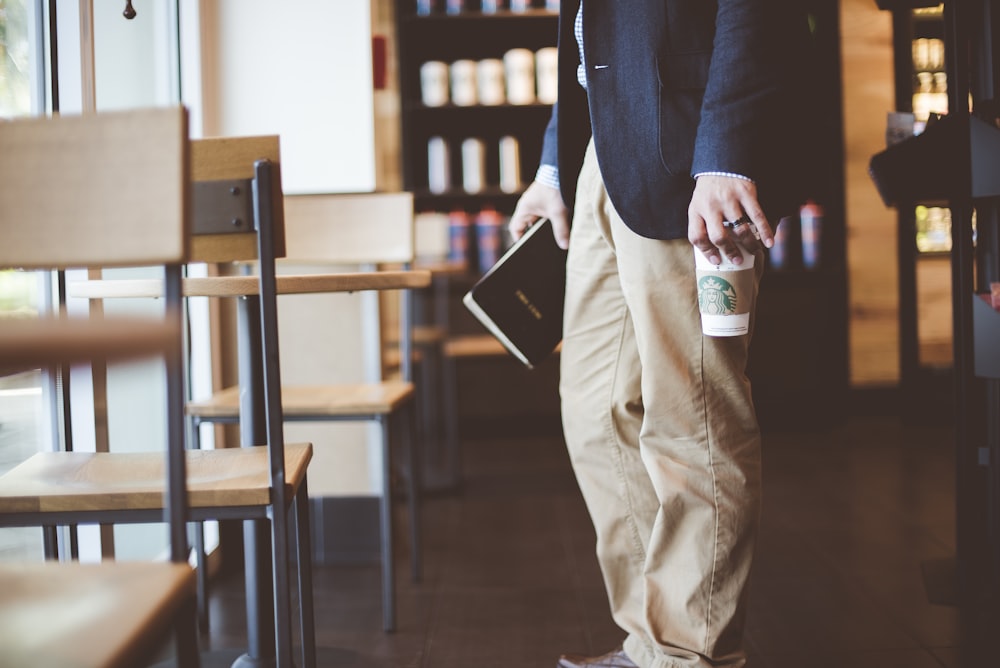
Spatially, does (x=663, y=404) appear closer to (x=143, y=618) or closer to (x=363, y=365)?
(x=143, y=618)

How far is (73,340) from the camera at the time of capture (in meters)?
0.57

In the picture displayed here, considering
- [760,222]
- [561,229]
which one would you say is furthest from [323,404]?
[760,222]

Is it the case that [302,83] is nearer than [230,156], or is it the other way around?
[230,156]

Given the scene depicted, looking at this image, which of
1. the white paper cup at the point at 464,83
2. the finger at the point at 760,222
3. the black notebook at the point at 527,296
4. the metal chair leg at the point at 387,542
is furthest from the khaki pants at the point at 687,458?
the white paper cup at the point at 464,83

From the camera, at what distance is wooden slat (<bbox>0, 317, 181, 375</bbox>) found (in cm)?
55

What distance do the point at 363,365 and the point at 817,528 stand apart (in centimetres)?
134

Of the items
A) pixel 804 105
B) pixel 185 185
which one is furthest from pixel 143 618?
pixel 804 105

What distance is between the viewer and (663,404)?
1.25 m

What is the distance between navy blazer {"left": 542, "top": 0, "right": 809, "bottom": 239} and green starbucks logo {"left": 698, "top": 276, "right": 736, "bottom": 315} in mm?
90

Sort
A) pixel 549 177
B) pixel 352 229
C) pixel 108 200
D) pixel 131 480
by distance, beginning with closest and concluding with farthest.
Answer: pixel 108 200
pixel 131 480
pixel 549 177
pixel 352 229

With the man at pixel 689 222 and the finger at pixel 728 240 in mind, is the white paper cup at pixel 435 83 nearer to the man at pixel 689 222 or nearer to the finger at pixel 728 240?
the man at pixel 689 222

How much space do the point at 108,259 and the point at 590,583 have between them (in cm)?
152

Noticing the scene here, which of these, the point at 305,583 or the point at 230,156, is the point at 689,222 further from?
the point at 305,583

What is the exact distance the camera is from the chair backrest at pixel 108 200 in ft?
2.53
